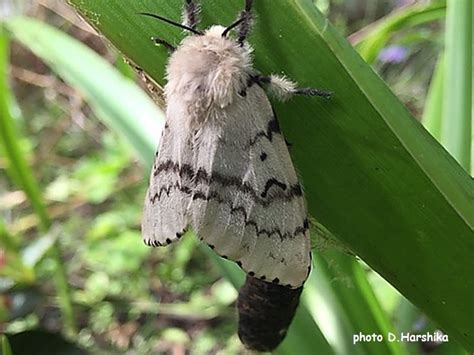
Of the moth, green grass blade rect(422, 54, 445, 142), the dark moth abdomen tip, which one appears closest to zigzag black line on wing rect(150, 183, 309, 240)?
the moth

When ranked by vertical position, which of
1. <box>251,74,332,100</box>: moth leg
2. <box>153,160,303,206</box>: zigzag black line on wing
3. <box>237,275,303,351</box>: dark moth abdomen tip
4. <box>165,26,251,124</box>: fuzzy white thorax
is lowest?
<box>237,275,303,351</box>: dark moth abdomen tip

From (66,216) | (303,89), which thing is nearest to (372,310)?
(303,89)

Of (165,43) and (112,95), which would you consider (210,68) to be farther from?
(112,95)

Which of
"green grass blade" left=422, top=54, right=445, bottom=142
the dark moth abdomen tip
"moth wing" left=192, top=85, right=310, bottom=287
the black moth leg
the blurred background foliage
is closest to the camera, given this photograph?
the black moth leg

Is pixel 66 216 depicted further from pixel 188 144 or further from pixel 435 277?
pixel 435 277

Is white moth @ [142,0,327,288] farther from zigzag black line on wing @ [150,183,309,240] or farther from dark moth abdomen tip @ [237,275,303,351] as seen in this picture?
dark moth abdomen tip @ [237,275,303,351]

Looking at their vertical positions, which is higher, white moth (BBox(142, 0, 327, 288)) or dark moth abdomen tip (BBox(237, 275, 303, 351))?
white moth (BBox(142, 0, 327, 288))

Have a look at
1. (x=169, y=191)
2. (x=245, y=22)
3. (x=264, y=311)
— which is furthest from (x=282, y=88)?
(x=264, y=311)

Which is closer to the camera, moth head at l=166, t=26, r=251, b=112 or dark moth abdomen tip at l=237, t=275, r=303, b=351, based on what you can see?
moth head at l=166, t=26, r=251, b=112
